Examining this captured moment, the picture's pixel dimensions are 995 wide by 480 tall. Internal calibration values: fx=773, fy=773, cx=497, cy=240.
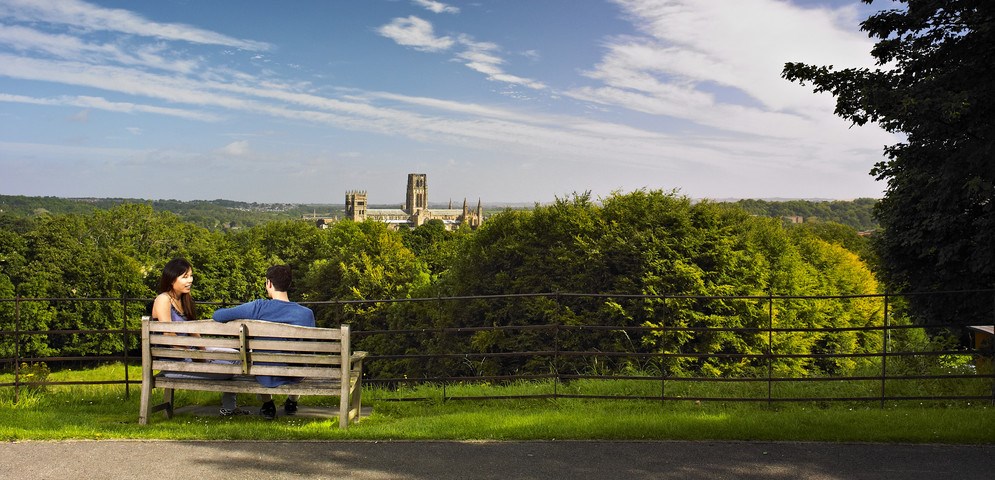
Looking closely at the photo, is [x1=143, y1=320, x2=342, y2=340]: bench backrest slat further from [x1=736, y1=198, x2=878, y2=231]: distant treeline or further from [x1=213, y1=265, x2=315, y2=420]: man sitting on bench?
[x1=736, y1=198, x2=878, y2=231]: distant treeline

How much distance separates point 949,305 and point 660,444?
55.1ft

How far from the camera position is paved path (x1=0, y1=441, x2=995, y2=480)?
5.20m

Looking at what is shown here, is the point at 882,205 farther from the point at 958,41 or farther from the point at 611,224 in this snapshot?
the point at 958,41

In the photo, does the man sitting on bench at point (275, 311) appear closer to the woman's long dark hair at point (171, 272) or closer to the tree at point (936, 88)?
the woman's long dark hair at point (171, 272)

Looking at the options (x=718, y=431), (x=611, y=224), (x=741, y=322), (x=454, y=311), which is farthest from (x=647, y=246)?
(x=718, y=431)

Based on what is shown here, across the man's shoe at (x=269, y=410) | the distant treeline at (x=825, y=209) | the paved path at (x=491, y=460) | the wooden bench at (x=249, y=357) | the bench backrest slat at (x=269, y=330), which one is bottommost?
the paved path at (x=491, y=460)

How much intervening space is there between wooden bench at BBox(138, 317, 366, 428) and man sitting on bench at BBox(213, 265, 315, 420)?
278 millimetres

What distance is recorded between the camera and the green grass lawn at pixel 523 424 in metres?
6.02

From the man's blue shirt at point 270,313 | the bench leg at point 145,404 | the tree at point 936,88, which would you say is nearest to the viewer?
the bench leg at point 145,404

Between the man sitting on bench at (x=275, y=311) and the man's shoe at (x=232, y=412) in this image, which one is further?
the man's shoe at (x=232, y=412)

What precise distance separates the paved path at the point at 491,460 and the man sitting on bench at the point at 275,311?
865 millimetres

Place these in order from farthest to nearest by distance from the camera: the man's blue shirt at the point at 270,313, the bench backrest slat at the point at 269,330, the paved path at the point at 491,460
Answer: the man's blue shirt at the point at 270,313
the bench backrest slat at the point at 269,330
the paved path at the point at 491,460

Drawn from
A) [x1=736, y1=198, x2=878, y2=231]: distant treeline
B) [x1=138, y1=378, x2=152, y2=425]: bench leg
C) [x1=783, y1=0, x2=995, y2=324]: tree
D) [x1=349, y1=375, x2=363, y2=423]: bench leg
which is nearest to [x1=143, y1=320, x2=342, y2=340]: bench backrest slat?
[x1=349, y1=375, x2=363, y2=423]: bench leg

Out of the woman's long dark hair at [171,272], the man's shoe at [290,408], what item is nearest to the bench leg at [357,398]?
the man's shoe at [290,408]
